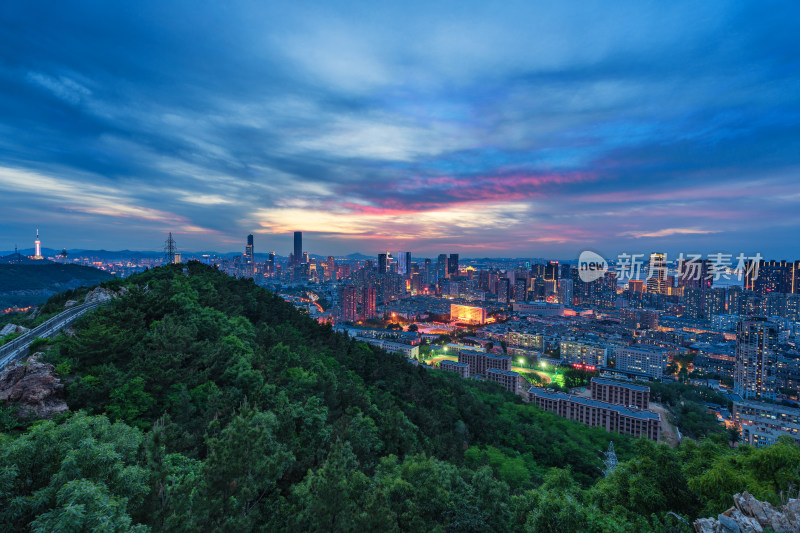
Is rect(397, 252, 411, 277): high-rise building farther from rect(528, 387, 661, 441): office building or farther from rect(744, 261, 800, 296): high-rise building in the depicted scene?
rect(528, 387, 661, 441): office building

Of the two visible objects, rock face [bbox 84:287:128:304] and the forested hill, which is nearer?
the forested hill

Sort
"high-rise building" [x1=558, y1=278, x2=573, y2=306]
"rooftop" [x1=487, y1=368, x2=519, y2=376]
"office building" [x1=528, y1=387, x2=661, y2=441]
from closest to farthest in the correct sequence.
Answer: "office building" [x1=528, y1=387, x2=661, y2=441] < "rooftop" [x1=487, y1=368, x2=519, y2=376] < "high-rise building" [x1=558, y1=278, x2=573, y2=306]

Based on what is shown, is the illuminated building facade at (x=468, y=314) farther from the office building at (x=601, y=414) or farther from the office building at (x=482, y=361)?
the office building at (x=601, y=414)

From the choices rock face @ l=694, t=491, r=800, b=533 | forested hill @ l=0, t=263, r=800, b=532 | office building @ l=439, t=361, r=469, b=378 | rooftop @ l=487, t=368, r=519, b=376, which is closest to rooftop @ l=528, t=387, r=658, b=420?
rooftop @ l=487, t=368, r=519, b=376

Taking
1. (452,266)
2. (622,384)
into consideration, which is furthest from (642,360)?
(452,266)

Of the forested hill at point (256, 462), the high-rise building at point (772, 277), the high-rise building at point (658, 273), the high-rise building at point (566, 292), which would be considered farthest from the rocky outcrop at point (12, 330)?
the high-rise building at point (658, 273)

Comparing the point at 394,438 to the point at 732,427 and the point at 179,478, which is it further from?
the point at 732,427
